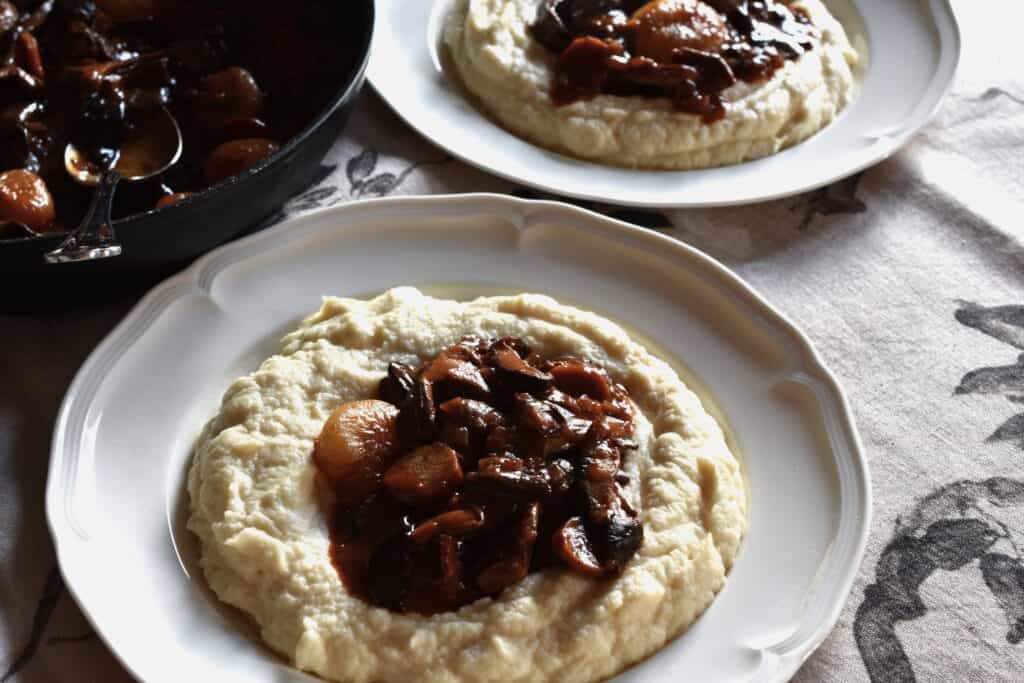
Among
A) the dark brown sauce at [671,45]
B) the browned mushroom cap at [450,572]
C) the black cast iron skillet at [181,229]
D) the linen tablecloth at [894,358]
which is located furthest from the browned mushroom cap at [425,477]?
the dark brown sauce at [671,45]

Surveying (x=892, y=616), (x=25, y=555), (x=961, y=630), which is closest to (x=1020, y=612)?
(x=961, y=630)

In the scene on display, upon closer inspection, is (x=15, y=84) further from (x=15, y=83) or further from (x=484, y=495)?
(x=484, y=495)

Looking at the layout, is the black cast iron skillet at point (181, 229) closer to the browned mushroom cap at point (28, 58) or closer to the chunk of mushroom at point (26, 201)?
the chunk of mushroom at point (26, 201)

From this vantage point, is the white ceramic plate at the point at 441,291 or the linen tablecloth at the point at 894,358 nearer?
the white ceramic plate at the point at 441,291

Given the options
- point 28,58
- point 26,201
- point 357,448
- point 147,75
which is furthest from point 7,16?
point 357,448

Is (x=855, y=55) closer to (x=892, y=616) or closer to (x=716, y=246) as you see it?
(x=716, y=246)

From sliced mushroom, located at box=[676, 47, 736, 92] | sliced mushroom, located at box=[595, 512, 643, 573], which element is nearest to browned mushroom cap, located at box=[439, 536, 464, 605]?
Result: sliced mushroom, located at box=[595, 512, 643, 573]
